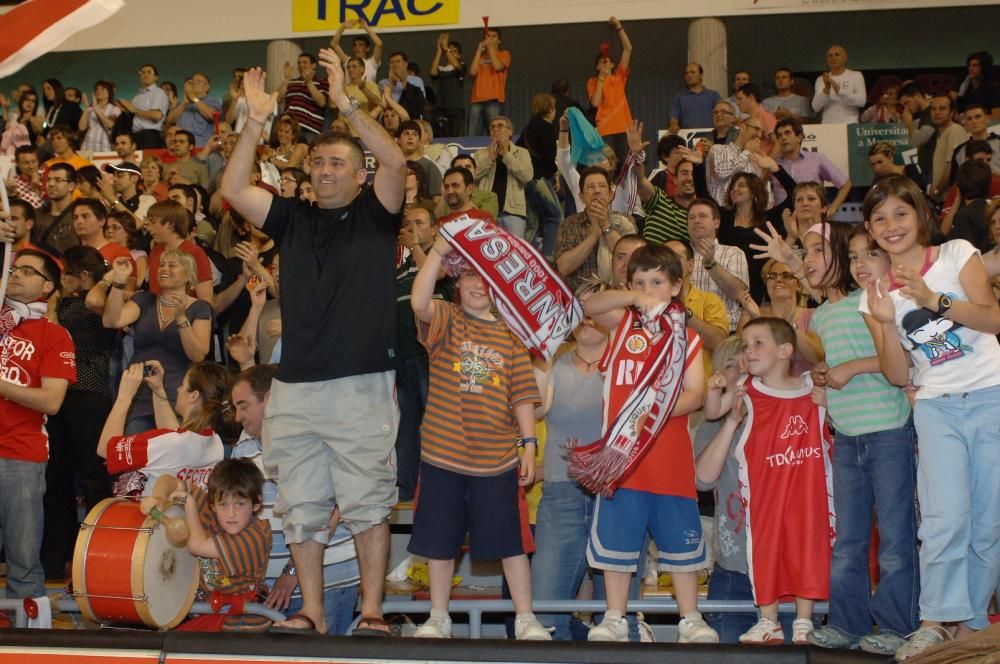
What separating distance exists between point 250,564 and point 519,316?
5.34ft

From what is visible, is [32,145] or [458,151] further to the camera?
[32,145]

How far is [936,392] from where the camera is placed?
A: 4316 millimetres

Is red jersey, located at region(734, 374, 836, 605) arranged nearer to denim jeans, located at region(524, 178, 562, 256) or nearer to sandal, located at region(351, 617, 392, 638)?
sandal, located at region(351, 617, 392, 638)

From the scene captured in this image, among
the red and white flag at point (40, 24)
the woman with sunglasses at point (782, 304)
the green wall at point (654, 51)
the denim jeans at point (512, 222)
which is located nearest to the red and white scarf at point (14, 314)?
the red and white flag at point (40, 24)

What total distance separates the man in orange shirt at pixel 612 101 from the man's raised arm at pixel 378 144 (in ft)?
24.8

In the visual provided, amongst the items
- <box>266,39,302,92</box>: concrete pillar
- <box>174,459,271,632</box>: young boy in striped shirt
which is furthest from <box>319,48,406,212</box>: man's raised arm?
<box>266,39,302,92</box>: concrete pillar

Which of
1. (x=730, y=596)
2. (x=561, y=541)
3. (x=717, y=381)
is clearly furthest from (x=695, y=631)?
(x=717, y=381)

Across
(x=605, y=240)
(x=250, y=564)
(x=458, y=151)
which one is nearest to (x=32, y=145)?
(x=458, y=151)

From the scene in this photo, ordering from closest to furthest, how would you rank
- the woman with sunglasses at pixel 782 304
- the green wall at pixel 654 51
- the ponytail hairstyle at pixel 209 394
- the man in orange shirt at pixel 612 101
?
1. the woman with sunglasses at pixel 782 304
2. the ponytail hairstyle at pixel 209 394
3. the man in orange shirt at pixel 612 101
4. the green wall at pixel 654 51

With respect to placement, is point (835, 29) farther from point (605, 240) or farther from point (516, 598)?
point (516, 598)

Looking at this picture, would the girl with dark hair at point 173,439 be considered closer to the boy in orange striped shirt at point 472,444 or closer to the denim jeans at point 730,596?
the boy in orange striped shirt at point 472,444

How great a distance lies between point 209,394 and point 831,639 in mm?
3286

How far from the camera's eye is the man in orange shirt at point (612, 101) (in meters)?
12.3

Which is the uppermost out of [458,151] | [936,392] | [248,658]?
[458,151]
